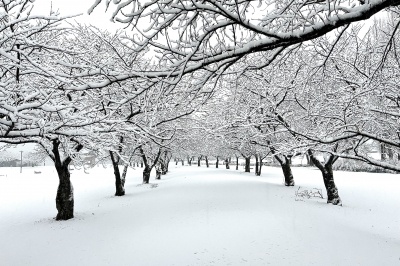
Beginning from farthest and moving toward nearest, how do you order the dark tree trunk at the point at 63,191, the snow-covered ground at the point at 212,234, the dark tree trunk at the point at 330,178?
the dark tree trunk at the point at 330,178, the dark tree trunk at the point at 63,191, the snow-covered ground at the point at 212,234

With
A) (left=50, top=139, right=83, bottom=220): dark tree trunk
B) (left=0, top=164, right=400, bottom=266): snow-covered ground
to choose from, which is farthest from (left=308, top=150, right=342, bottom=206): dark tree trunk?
(left=50, top=139, right=83, bottom=220): dark tree trunk

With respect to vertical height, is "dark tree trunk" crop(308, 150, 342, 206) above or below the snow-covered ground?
above

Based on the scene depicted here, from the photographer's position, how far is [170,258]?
6.91 meters

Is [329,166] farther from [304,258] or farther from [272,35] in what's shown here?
[272,35]

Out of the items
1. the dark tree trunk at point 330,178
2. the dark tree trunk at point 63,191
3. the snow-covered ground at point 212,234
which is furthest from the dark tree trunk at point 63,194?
the dark tree trunk at point 330,178

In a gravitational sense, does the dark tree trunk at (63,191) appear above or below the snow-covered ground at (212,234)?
above

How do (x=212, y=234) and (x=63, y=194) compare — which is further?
(x=63, y=194)

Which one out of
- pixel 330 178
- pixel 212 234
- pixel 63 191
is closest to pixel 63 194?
pixel 63 191

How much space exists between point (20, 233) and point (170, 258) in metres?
6.27

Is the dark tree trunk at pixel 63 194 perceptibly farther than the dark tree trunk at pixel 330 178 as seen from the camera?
No

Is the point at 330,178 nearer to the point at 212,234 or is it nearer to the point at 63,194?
the point at 212,234

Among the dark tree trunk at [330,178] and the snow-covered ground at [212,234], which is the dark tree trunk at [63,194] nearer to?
the snow-covered ground at [212,234]

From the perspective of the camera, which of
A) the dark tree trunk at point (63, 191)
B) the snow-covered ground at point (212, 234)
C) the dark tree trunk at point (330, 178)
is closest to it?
the snow-covered ground at point (212, 234)

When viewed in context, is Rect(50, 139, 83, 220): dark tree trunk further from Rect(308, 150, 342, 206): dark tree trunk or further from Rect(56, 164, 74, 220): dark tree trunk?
Rect(308, 150, 342, 206): dark tree trunk
